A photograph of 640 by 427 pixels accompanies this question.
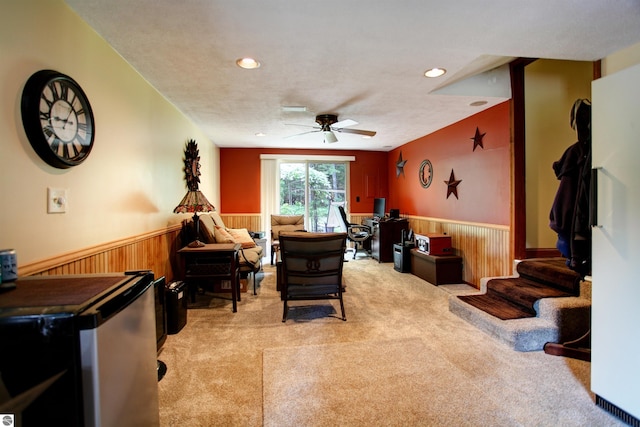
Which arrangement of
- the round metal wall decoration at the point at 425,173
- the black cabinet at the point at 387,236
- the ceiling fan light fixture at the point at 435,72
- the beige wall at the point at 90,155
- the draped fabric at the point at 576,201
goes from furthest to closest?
the black cabinet at the point at 387,236, the round metal wall decoration at the point at 425,173, the ceiling fan light fixture at the point at 435,72, the draped fabric at the point at 576,201, the beige wall at the point at 90,155

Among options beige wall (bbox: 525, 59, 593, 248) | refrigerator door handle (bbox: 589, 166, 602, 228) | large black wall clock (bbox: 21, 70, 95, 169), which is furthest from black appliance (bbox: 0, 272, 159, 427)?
beige wall (bbox: 525, 59, 593, 248)

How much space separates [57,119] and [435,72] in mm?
2726

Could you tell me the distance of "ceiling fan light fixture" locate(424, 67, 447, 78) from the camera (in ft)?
8.73

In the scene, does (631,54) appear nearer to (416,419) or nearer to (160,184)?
(416,419)

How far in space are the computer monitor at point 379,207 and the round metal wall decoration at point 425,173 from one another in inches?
36.8

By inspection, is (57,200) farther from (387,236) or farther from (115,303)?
(387,236)

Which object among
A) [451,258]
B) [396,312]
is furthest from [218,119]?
[451,258]

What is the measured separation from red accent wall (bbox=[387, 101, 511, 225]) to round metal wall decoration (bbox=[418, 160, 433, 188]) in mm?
80

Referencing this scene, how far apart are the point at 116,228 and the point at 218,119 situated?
2378mm

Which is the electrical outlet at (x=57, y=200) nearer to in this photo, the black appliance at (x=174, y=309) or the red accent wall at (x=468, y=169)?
the black appliance at (x=174, y=309)

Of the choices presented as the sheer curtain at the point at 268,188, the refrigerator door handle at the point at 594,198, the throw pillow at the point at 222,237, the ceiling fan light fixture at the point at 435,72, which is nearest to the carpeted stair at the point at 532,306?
the refrigerator door handle at the point at 594,198

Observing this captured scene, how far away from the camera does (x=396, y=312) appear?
323 centimetres

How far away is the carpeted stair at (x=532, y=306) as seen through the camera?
8.03ft

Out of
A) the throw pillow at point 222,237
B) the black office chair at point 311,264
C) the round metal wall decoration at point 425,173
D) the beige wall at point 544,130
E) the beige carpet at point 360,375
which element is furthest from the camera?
the round metal wall decoration at point 425,173
